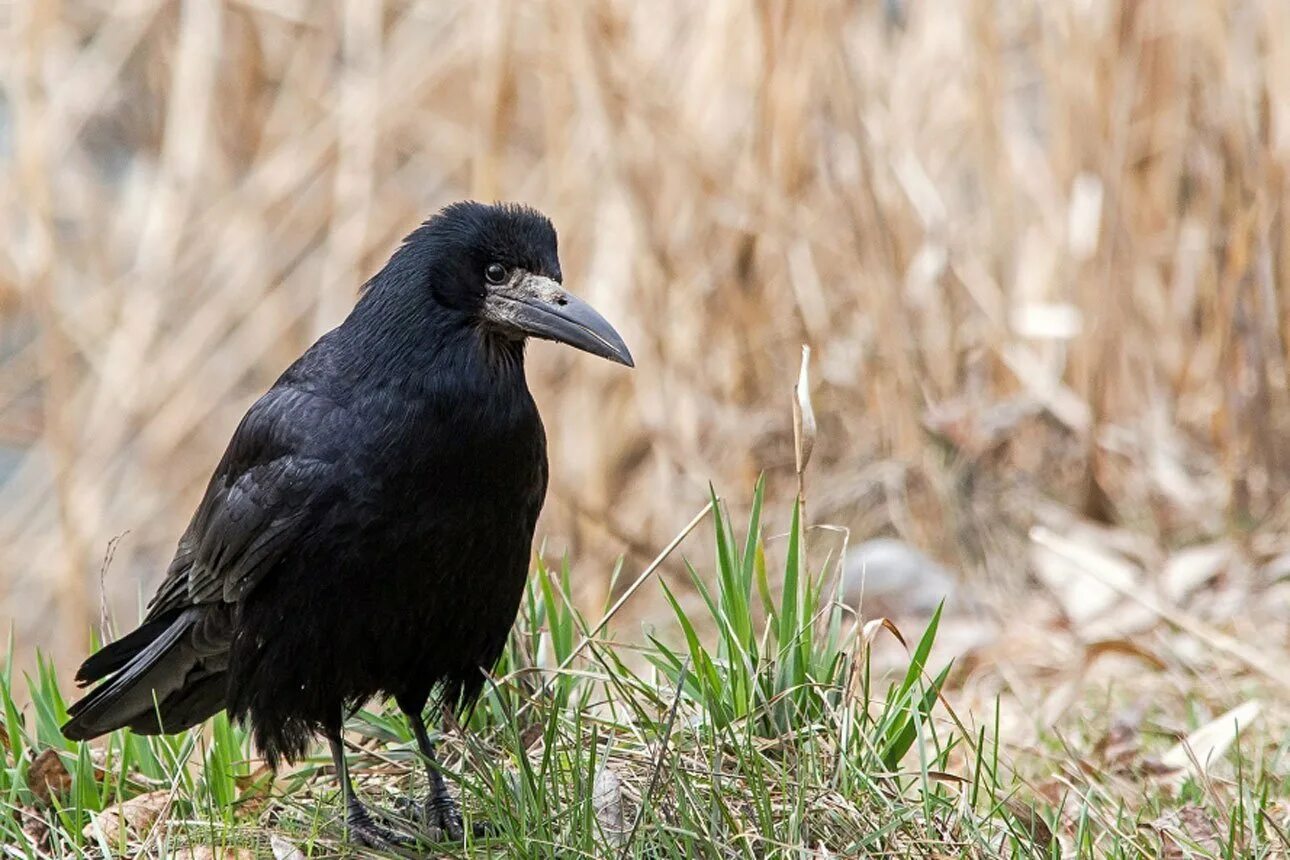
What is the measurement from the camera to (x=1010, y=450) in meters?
6.15

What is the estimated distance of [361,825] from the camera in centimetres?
299

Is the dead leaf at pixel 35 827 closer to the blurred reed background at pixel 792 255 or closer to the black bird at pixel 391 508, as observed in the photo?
the black bird at pixel 391 508

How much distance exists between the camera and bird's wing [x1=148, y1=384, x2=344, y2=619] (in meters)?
3.22

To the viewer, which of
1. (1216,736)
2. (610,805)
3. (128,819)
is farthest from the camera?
(1216,736)

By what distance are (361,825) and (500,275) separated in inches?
43.4

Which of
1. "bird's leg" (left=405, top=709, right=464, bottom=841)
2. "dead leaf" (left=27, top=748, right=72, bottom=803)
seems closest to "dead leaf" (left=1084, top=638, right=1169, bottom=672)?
"bird's leg" (left=405, top=709, right=464, bottom=841)

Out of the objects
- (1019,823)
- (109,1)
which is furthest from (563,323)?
(109,1)

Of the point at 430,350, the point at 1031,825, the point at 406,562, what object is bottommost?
the point at 1031,825

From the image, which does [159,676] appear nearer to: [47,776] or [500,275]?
[47,776]

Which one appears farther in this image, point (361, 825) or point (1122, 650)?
point (1122, 650)

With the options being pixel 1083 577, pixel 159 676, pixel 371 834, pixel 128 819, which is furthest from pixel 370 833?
pixel 1083 577

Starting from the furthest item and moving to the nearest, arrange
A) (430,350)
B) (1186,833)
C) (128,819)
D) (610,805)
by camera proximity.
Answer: (430,350) → (128,819) → (1186,833) → (610,805)

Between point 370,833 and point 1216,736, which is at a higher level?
point 370,833

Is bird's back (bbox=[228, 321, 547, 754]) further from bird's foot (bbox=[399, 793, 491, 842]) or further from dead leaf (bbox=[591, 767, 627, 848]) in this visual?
dead leaf (bbox=[591, 767, 627, 848])
